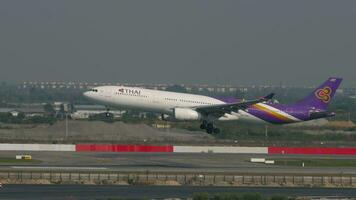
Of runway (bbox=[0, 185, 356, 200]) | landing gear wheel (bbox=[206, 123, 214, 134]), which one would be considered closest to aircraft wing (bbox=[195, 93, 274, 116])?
landing gear wheel (bbox=[206, 123, 214, 134])

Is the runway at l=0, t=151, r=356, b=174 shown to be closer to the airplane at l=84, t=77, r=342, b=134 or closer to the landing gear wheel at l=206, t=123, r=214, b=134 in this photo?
the landing gear wheel at l=206, t=123, r=214, b=134

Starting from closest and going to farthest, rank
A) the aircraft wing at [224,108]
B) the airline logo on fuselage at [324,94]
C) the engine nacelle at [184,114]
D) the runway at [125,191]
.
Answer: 1. the runway at [125,191]
2. the engine nacelle at [184,114]
3. the aircraft wing at [224,108]
4. the airline logo on fuselage at [324,94]

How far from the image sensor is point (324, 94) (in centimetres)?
10775

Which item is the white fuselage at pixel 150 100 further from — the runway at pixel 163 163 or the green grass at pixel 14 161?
the green grass at pixel 14 161

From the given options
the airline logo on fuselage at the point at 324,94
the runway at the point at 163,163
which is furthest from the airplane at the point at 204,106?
the runway at the point at 163,163

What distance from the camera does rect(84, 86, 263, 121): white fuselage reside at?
98.1 metres

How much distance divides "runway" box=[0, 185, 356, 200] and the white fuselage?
32.1m

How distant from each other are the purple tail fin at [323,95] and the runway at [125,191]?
38.8m

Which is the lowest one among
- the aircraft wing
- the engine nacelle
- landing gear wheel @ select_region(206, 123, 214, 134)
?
landing gear wheel @ select_region(206, 123, 214, 134)

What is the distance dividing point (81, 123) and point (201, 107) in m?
23.6

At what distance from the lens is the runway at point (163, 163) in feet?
254

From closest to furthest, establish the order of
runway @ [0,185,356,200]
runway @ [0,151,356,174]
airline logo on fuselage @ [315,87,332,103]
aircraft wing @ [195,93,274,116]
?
runway @ [0,185,356,200], runway @ [0,151,356,174], aircraft wing @ [195,93,274,116], airline logo on fuselage @ [315,87,332,103]

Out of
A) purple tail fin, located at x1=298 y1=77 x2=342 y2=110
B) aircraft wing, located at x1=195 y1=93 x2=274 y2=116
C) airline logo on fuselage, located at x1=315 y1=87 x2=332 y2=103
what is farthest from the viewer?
airline logo on fuselage, located at x1=315 y1=87 x2=332 y2=103

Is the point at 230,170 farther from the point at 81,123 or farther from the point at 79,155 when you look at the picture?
the point at 81,123
